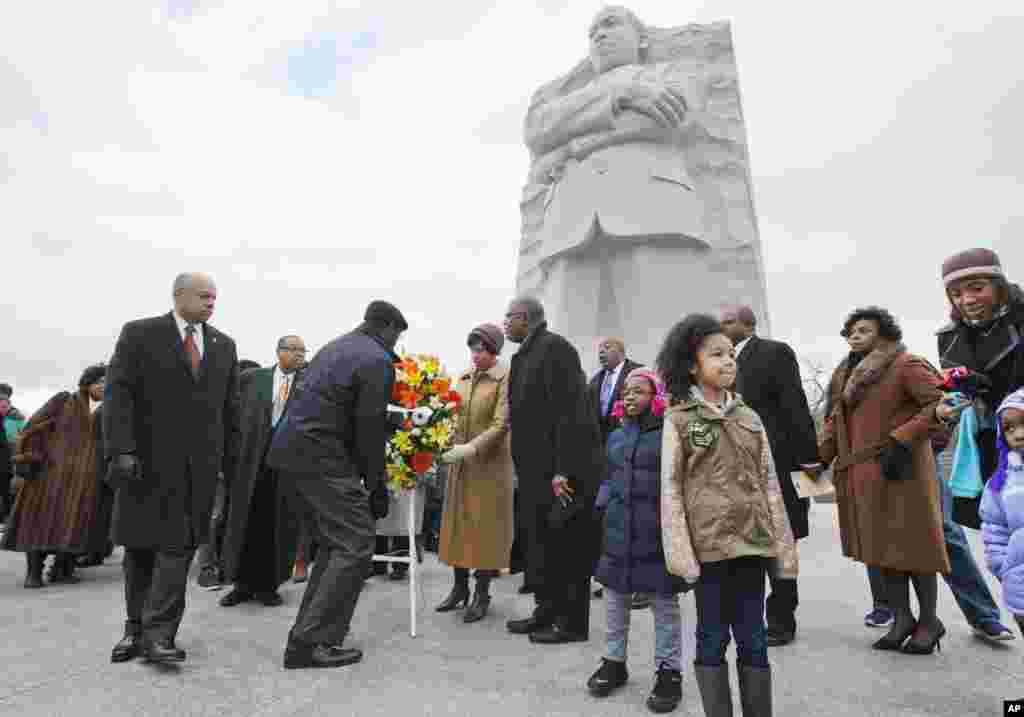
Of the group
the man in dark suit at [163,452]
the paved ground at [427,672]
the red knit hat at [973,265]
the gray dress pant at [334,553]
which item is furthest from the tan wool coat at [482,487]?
the red knit hat at [973,265]

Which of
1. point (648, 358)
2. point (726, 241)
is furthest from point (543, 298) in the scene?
point (726, 241)

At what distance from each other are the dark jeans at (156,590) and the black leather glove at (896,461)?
3.15 metres

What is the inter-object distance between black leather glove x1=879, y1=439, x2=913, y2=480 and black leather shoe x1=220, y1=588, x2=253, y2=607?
12.2 feet

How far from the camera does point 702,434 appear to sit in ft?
6.92

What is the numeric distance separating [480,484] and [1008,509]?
2549 mm

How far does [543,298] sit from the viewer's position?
1002cm

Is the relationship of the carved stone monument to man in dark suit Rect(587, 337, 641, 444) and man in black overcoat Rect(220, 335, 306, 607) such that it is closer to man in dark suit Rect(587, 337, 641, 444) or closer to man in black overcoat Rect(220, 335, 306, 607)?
man in dark suit Rect(587, 337, 641, 444)

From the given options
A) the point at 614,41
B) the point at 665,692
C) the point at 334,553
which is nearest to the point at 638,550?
the point at 665,692

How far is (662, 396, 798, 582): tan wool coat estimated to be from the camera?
203cm

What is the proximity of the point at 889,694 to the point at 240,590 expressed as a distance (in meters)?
3.58

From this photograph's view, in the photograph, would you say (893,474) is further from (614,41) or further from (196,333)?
(614,41)

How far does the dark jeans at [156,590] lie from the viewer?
2922mm

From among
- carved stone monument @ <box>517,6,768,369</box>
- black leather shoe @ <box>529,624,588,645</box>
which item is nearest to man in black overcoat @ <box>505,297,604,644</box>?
black leather shoe @ <box>529,624,588,645</box>

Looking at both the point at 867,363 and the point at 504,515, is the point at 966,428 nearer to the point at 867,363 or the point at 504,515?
the point at 867,363
